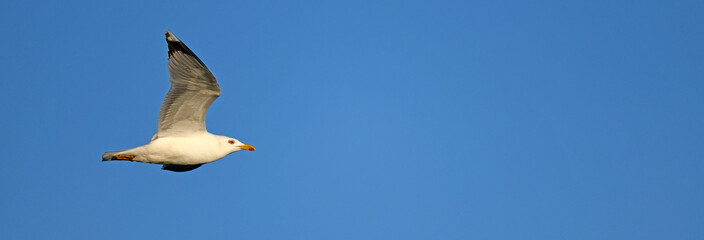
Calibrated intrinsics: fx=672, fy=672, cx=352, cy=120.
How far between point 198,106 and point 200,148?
0.90 meters

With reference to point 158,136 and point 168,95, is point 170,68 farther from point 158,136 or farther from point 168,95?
point 158,136

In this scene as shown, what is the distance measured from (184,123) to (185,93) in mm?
864

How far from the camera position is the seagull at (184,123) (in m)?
13.2

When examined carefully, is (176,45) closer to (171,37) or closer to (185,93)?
(171,37)

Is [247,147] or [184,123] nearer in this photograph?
[184,123]

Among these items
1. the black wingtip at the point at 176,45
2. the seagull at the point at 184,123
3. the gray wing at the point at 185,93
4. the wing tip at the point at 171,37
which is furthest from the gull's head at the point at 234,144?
the wing tip at the point at 171,37

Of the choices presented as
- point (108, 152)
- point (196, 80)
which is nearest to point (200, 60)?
point (196, 80)

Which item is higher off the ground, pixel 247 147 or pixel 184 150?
pixel 247 147

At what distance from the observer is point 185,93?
531 inches

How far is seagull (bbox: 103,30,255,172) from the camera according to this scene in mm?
13172

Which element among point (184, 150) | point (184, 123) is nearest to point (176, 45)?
point (184, 123)

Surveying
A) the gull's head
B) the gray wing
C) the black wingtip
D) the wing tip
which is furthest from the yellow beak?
the wing tip

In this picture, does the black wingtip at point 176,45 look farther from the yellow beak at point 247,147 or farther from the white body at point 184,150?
the yellow beak at point 247,147

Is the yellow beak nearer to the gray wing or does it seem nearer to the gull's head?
the gull's head
